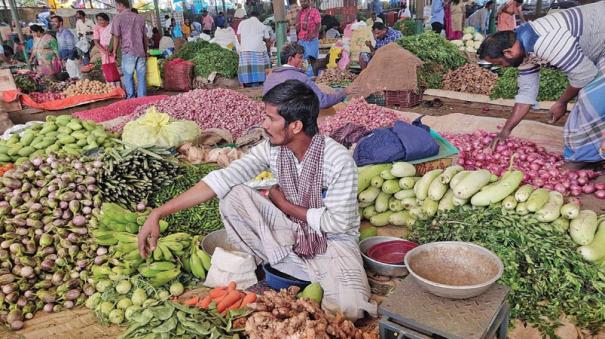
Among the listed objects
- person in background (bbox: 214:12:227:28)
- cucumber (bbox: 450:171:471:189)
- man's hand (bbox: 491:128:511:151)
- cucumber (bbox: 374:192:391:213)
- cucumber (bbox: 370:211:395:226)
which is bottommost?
cucumber (bbox: 370:211:395:226)

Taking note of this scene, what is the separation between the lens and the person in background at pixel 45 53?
968cm

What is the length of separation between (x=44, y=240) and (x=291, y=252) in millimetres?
1535

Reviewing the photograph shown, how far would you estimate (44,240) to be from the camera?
2.64m

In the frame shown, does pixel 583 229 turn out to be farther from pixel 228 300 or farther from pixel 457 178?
pixel 228 300

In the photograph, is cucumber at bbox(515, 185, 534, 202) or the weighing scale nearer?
the weighing scale

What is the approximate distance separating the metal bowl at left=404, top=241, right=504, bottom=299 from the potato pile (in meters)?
7.31

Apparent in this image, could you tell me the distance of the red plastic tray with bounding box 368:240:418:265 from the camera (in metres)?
2.63

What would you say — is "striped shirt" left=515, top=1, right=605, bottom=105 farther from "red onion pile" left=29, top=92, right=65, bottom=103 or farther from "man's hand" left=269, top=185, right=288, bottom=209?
"red onion pile" left=29, top=92, right=65, bottom=103

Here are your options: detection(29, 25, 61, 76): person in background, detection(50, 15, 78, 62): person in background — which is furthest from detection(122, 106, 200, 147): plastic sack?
detection(50, 15, 78, 62): person in background

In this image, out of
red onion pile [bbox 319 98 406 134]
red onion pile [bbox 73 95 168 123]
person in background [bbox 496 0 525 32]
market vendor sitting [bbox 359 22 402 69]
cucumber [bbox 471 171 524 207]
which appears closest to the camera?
cucumber [bbox 471 171 524 207]

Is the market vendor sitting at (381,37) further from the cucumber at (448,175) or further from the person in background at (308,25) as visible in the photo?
the cucumber at (448,175)

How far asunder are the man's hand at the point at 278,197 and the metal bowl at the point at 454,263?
0.78m

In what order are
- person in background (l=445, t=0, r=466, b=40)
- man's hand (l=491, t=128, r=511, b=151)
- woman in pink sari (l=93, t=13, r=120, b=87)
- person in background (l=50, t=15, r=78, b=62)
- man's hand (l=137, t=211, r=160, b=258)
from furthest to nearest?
1. person in background (l=50, t=15, r=78, b=62)
2. person in background (l=445, t=0, r=466, b=40)
3. woman in pink sari (l=93, t=13, r=120, b=87)
4. man's hand (l=491, t=128, r=511, b=151)
5. man's hand (l=137, t=211, r=160, b=258)

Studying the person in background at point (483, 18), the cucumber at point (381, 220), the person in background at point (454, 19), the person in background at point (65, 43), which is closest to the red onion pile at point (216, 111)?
the cucumber at point (381, 220)
